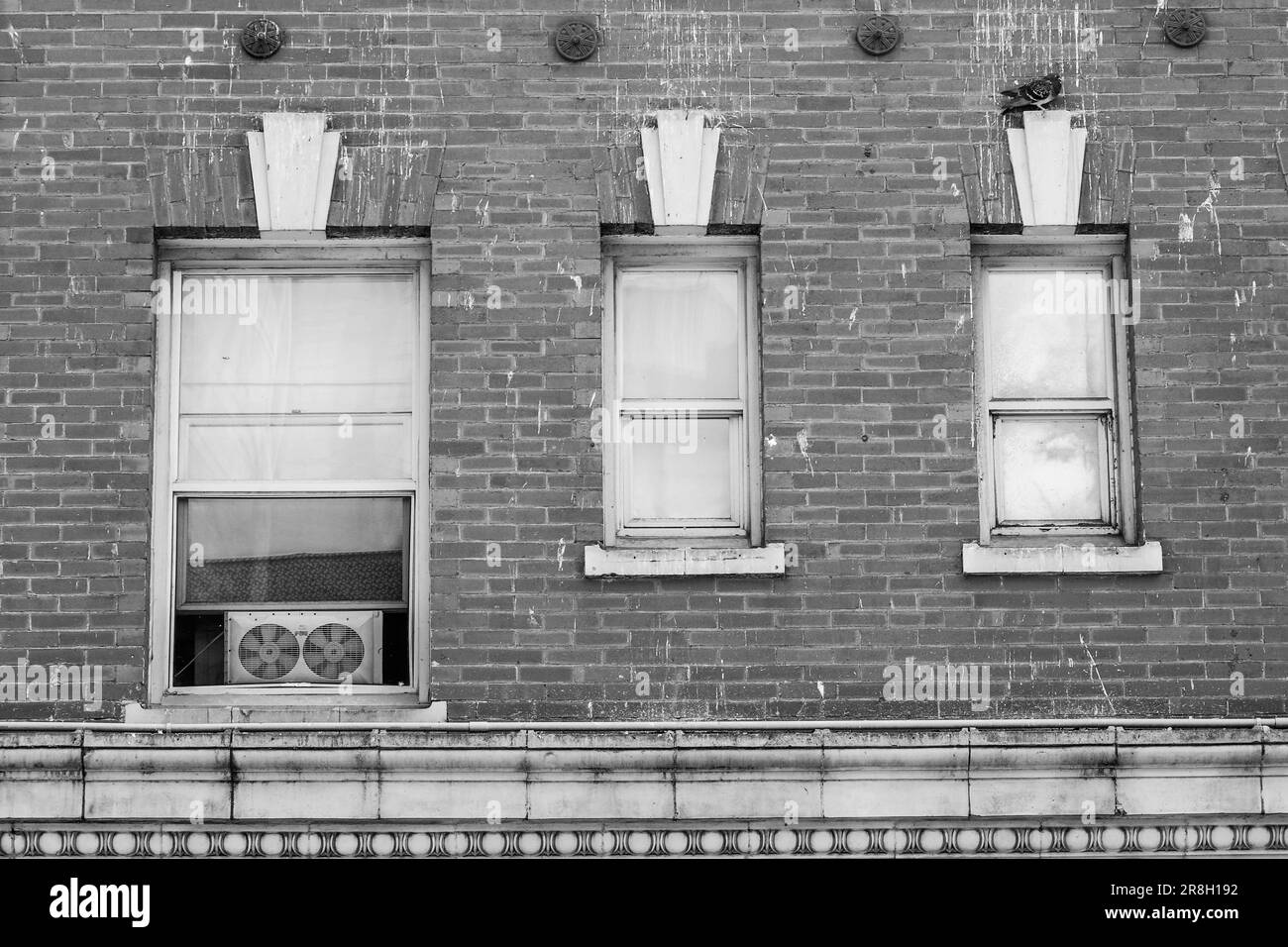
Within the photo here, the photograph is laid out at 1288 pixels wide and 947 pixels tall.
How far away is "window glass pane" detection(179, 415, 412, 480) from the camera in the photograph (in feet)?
26.6

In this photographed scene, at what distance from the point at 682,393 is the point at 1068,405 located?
73.4 inches

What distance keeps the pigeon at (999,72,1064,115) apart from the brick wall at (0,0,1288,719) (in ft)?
0.33

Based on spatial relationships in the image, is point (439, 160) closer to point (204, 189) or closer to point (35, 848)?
point (204, 189)

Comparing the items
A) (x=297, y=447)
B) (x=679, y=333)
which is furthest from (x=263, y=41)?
(x=679, y=333)

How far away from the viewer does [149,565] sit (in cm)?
785

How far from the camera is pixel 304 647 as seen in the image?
8031 mm

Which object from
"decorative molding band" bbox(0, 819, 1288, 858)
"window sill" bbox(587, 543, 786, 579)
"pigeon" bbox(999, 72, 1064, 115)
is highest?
"pigeon" bbox(999, 72, 1064, 115)

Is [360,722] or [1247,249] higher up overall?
[1247,249]

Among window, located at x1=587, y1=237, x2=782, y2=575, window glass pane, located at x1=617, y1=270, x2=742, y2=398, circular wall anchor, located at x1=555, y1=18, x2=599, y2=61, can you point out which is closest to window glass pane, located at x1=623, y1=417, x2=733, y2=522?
window, located at x1=587, y1=237, x2=782, y2=575

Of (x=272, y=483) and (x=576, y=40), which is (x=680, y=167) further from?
(x=272, y=483)

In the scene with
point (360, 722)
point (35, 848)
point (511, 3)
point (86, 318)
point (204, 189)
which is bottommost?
point (35, 848)

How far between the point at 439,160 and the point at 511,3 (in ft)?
2.77

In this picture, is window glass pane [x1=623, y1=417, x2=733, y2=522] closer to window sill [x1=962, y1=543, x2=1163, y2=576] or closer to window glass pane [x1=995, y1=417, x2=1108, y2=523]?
window sill [x1=962, y1=543, x2=1163, y2=576]

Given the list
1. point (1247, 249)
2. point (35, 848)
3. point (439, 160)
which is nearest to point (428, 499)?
point (439, 160)
